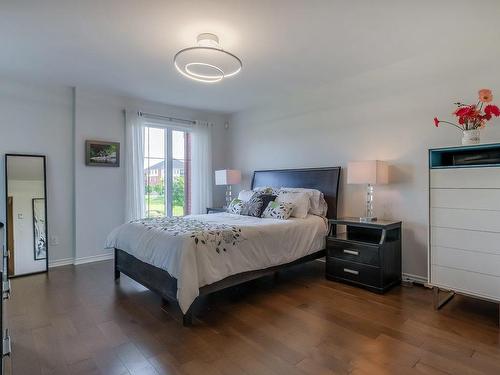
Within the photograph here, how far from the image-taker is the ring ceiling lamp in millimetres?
2649

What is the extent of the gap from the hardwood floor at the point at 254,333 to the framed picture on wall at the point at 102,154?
5.96 ft

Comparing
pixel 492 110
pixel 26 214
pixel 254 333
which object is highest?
→ pixel 492 110

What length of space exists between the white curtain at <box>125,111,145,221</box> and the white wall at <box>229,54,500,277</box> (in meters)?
2.33

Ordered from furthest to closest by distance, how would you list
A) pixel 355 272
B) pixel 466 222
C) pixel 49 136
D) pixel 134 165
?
pixel 134 165 → pixel 49 136 → pixel 355 272 → pixel 466 222

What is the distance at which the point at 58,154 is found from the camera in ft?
13.5

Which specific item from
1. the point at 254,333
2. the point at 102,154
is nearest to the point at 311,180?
the point at 254,333

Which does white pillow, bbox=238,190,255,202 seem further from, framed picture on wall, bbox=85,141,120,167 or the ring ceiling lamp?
framed picture on wall, bbox=85,141,120,167

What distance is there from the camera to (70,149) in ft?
13.8

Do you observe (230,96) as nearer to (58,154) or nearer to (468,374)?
(58,154)

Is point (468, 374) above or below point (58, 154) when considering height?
below

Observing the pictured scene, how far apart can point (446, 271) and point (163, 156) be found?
14.1 ft

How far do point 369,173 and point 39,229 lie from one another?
415cm

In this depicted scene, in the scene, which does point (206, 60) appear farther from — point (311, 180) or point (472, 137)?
point (472, 137)

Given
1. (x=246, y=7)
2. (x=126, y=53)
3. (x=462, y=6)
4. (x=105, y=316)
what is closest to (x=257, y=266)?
(x=105, y=316)
